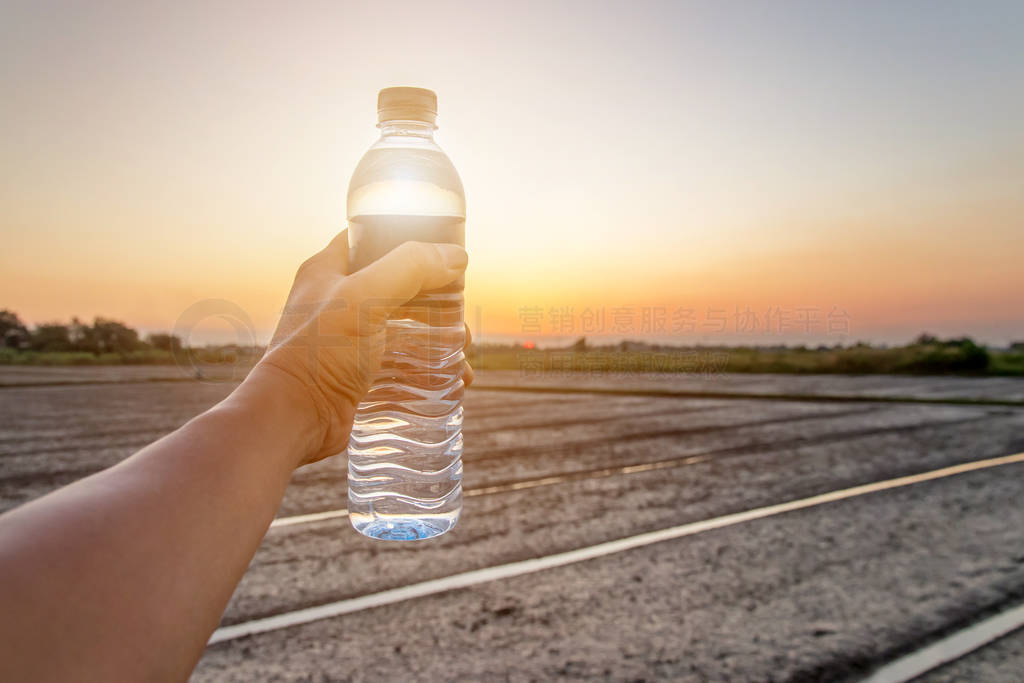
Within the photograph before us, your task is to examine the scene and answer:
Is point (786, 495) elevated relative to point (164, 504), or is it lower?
lower

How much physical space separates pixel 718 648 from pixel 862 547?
218 centimetres

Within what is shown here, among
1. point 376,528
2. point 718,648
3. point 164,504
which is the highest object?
point 164,504

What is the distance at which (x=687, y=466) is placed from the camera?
7.82 metres

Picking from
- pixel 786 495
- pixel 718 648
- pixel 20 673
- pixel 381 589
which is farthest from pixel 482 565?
pixel 20 673

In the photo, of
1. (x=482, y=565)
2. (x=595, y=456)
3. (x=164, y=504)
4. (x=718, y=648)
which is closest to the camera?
(x=164, y=504)

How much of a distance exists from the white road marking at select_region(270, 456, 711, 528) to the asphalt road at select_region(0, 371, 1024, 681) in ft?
0.14

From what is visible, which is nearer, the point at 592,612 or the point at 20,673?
the point at 20,673

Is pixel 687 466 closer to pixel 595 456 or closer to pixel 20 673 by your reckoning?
pixel 595 456

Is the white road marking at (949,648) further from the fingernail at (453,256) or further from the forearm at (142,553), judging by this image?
the forearm at (142,553)

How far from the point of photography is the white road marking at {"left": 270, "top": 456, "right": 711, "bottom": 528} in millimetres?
5669

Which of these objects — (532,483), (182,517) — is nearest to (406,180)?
(182,517)

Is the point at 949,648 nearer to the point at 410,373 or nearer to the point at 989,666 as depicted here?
the point at 989,666

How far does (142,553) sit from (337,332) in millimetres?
665

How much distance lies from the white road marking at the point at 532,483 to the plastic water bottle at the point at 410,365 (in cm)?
339
